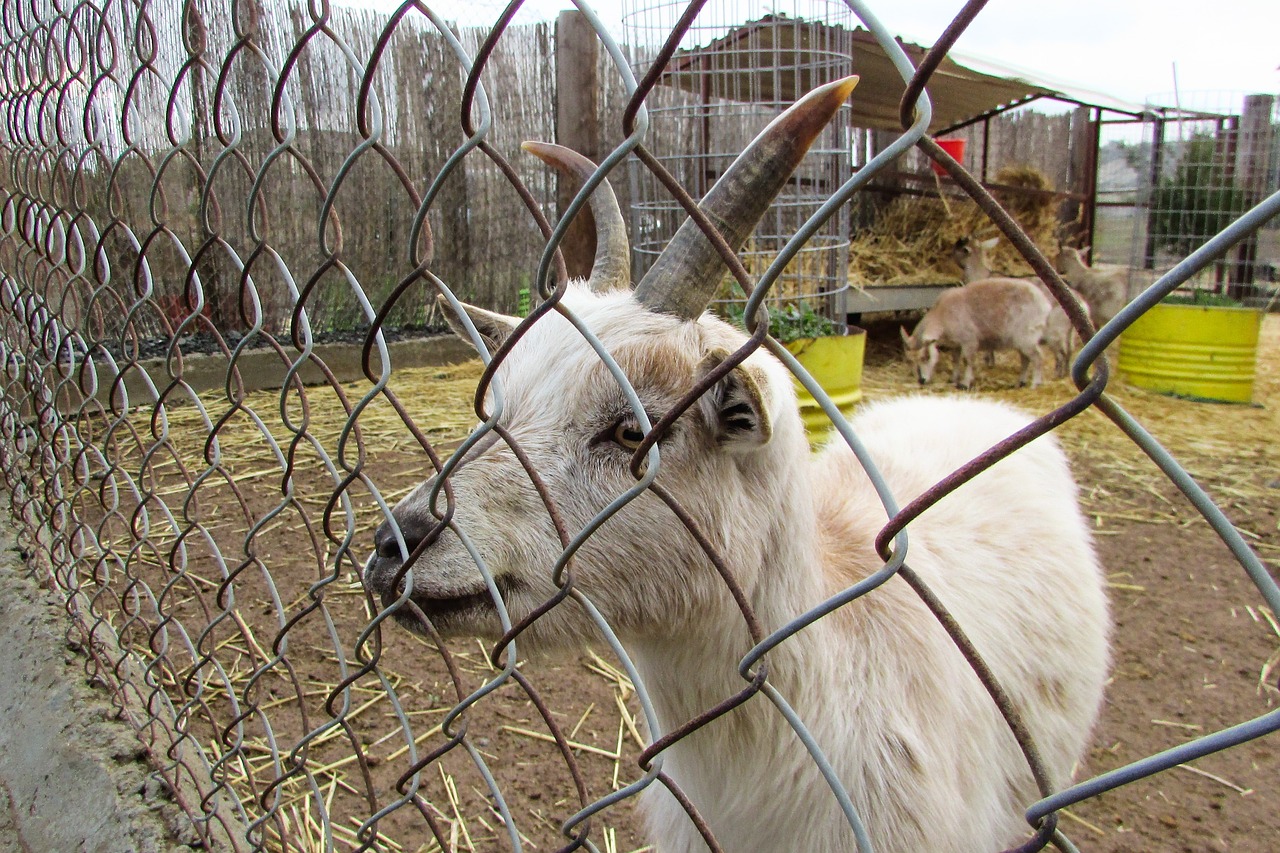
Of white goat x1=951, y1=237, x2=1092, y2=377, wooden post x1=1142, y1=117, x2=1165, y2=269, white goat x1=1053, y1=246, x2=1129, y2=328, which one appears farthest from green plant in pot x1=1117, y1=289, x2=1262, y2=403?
white goat x1=1053, y1=246, x2=1129, y2=328

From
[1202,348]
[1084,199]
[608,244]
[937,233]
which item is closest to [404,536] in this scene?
[608,244]

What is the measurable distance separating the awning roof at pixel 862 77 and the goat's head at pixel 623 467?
3.36 m

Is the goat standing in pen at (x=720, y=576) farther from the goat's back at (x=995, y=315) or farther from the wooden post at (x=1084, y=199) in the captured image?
the wooden post at (x=1084, y=199)

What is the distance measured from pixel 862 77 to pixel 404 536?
618 centimetres

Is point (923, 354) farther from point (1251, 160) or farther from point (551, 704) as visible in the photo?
point (551, 704)

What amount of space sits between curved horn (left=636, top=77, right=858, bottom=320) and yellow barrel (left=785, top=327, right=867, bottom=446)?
3628mm

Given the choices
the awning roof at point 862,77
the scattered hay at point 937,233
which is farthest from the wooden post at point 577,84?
the scattered hay at point 937,233

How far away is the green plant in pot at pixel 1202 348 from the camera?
7.45 meters

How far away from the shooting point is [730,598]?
166 cm

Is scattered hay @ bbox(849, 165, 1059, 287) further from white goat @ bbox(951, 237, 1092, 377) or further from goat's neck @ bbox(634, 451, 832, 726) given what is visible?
goat's neck @ bbox(634, 451, 832, 726)

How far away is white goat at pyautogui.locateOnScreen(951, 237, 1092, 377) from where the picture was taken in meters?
8.38

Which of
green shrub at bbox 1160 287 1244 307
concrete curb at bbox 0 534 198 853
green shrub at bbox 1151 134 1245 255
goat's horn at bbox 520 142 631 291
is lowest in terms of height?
concrete curb at bbox 0 534 198 853

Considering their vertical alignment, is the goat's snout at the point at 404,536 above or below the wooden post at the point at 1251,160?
below

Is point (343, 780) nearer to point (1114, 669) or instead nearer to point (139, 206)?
point (1114, 669)
